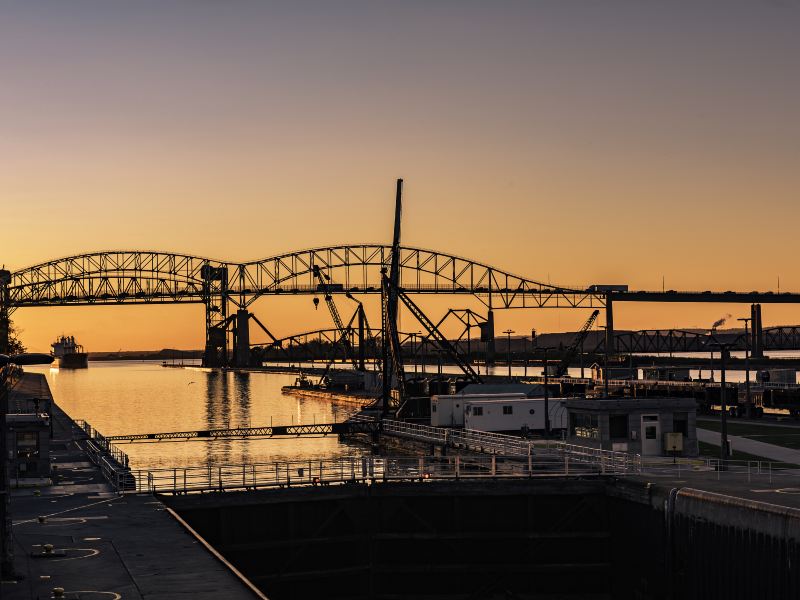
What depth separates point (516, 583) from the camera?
55.4 meters

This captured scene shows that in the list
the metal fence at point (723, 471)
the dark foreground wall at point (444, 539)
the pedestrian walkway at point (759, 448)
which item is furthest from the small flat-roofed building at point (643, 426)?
the dark foreground wall at point (444, 539)

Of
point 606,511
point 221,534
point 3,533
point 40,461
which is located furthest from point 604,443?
point 3,533

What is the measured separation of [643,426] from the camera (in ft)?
226

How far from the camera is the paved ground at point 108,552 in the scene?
3338cm

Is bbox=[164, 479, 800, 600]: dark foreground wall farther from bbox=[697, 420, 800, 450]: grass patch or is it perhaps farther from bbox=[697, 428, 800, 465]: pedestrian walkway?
bbox=[697, 420, 800, 450]: grass patch

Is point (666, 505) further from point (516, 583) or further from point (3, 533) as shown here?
point (3, 533)

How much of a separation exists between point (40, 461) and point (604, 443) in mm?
31611

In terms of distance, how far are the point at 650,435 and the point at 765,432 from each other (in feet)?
95.8

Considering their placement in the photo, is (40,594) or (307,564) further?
(307,564)

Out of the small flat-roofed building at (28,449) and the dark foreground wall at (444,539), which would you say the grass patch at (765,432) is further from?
the small flat-roofed building at (28,449)

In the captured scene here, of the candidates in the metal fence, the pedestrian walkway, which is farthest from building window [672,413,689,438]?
the pedestrian walkway

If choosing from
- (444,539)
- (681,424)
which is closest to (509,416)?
(681,424)

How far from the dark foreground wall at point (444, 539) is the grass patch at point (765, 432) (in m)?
29.3

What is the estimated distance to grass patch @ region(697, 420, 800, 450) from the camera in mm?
84438
